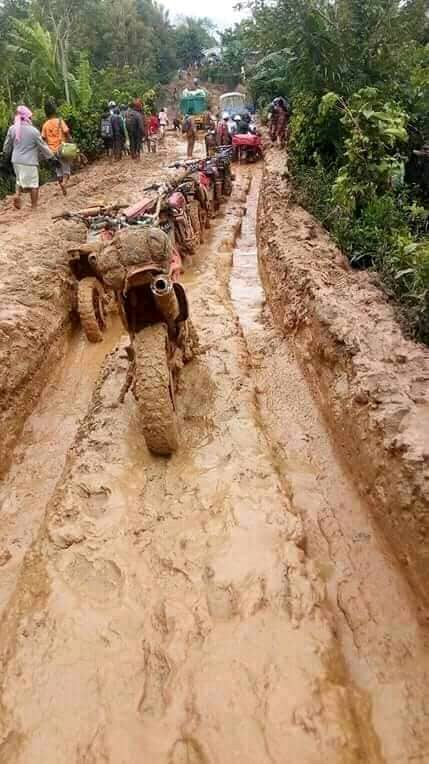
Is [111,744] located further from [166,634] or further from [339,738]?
[339,738]

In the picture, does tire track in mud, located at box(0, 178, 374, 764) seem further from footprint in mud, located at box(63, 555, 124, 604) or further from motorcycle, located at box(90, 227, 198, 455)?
motorcycle, located at box(90, 227, 198, 455)

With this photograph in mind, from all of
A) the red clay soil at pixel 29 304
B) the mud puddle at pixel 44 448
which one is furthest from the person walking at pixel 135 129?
the mud puddle at pixel 44 448

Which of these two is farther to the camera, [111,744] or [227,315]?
[227,315]

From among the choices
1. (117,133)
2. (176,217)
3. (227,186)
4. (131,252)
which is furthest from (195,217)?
(117,133)

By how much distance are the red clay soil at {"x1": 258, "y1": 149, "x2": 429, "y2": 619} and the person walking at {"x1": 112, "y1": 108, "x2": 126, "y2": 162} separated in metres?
10.7

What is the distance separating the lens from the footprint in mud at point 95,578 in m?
2.87

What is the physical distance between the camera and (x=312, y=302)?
509 cm

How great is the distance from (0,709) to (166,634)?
80 cm

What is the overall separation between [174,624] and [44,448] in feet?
7.40

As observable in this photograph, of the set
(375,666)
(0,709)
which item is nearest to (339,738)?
(375,666)

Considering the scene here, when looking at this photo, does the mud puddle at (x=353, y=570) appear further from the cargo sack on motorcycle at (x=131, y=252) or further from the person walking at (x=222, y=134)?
the person walking at (x=222, y=134)

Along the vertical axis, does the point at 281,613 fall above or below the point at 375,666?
above

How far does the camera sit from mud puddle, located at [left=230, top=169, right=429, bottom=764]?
2398mm

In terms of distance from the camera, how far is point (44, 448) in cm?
441
